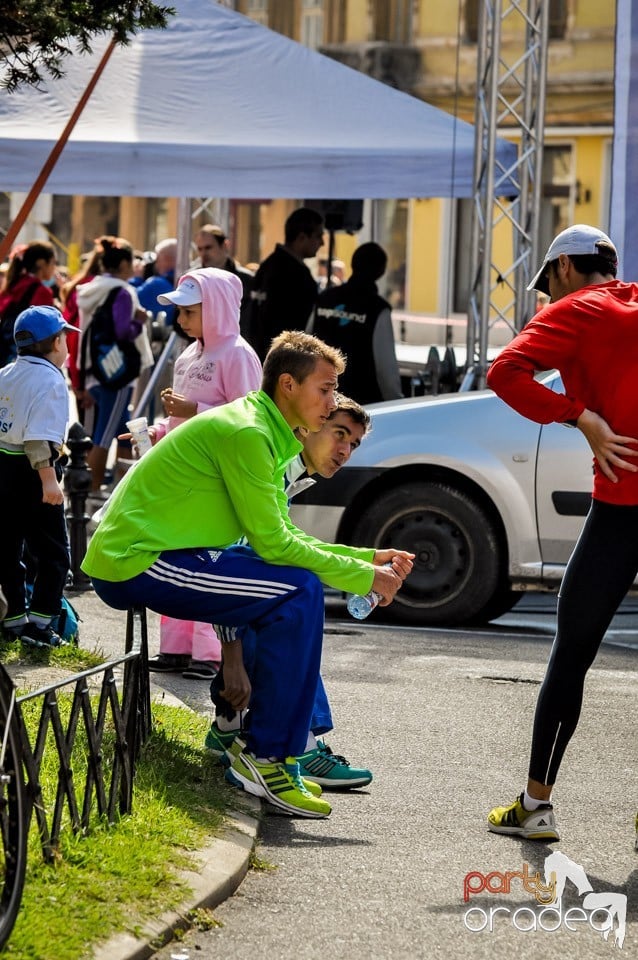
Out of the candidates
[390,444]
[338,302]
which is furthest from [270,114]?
[390,444]

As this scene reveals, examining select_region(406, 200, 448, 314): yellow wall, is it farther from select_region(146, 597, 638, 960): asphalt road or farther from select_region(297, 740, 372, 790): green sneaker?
select_region(297, 740, 372, 790): green sneaker

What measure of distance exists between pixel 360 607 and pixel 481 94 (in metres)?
7.56

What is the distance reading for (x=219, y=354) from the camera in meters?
7.47

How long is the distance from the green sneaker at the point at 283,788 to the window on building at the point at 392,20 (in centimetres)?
3401

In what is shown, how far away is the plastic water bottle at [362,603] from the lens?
556cm

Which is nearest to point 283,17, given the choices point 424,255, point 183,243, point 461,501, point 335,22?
point 335,22

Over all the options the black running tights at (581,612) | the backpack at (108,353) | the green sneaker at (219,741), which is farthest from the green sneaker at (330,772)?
the backpack at (108,353)

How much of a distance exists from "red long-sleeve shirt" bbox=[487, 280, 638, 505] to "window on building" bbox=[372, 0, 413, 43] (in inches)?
1339

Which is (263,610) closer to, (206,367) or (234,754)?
(234,754)

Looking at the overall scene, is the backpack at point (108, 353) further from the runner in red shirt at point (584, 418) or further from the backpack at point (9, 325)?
the runner in red shirt at point (584, 418)

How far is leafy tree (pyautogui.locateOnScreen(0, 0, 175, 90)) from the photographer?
614 centimetres

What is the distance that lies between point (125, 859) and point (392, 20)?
3536 cm

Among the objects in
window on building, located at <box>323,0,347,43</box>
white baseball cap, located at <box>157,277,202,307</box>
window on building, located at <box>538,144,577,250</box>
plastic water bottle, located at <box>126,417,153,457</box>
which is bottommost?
window on building, located at <box>538,144,577,250</box>

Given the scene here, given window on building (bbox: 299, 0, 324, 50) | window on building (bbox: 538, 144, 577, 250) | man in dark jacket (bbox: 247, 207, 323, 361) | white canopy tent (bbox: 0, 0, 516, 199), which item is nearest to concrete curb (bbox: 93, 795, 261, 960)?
man in dark jacket (bbox: 247, 207, 323, 361)
